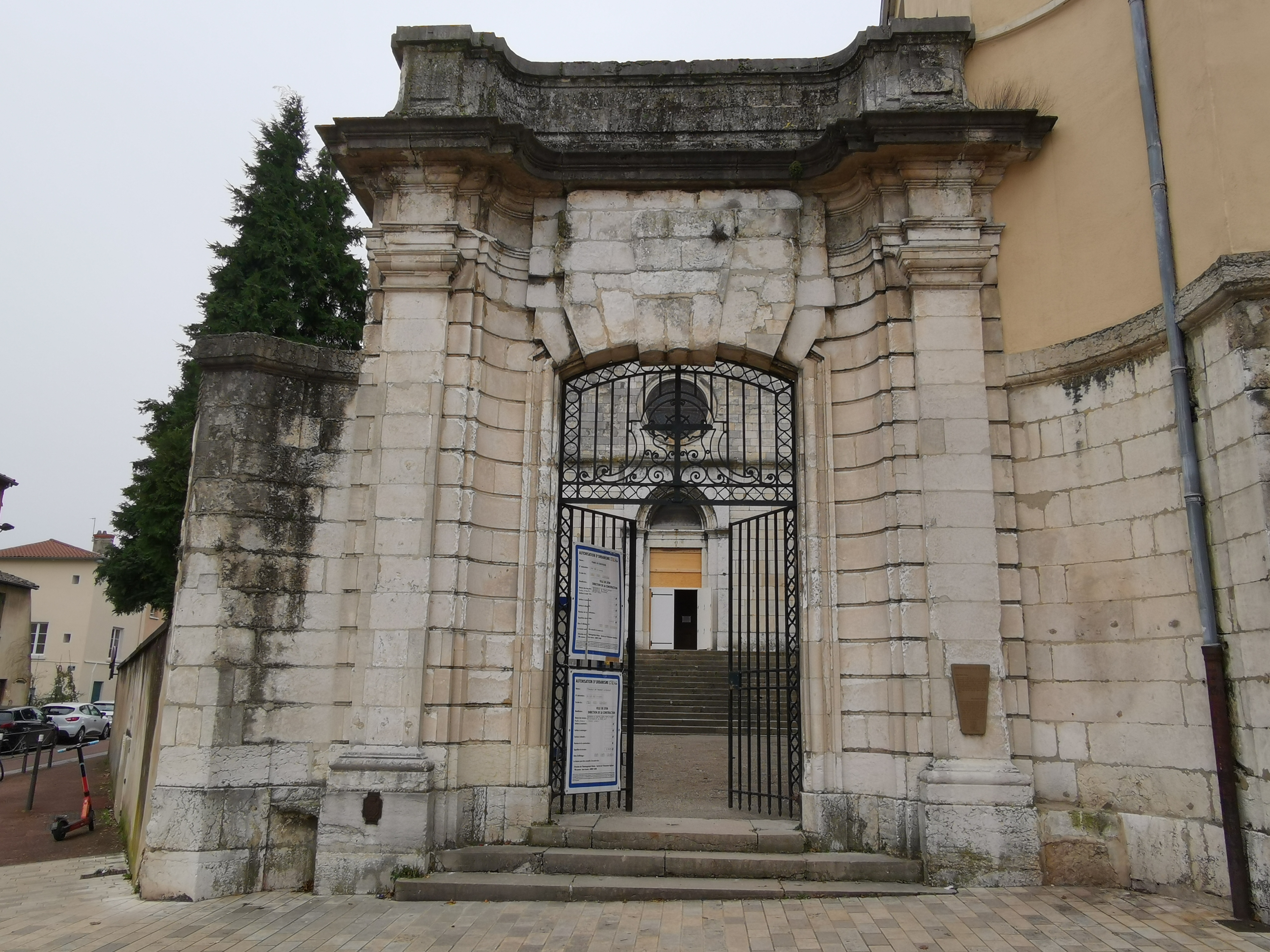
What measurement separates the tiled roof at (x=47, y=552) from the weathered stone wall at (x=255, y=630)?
39.3 metres

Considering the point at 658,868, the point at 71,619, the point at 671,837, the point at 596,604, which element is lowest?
the point at 658,868

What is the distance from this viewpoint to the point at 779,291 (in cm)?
741

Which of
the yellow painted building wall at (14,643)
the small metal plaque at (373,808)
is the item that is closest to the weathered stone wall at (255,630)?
the small metal plaque at (373,808)

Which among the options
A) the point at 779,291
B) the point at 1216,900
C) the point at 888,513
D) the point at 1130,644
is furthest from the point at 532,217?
the point at 1216,900

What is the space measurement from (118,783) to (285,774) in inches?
243

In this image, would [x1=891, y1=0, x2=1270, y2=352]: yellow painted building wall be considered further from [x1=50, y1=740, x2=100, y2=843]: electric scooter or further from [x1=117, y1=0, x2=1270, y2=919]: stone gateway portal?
[x1=50, y1=740, x2=100, y2=843]: electric scooter

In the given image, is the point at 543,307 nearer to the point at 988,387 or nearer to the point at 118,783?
the point at 988,387

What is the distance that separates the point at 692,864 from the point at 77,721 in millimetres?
26804

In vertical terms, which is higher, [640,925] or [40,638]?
[40,638]

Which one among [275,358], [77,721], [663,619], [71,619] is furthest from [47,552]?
[275,358]

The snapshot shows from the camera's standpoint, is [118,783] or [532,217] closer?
[532,217]

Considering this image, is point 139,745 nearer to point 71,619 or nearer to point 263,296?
point 263,296

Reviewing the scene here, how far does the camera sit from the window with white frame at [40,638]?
40.5 metres

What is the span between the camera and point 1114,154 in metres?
6.65
